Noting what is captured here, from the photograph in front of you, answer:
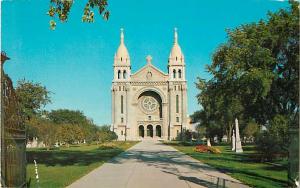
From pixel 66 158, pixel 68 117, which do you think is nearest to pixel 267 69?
pixel 66 158

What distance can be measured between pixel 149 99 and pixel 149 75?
5.56 metres

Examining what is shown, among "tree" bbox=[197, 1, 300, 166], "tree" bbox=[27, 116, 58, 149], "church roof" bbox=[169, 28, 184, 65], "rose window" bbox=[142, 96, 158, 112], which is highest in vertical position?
"church roof" bbox=[169, 28, 184, 65]

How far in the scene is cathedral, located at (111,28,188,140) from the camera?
336ft

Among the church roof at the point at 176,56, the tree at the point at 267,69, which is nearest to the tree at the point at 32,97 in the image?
the tree at the point at 267,69

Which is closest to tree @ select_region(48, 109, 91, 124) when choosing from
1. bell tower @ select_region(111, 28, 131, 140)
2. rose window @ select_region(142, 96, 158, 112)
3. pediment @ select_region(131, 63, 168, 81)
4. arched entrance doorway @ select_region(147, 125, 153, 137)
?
bell tower @ select_region(111, 28, 131, 140)

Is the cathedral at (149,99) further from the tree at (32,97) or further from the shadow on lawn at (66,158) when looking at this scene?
the tree at (32,97)

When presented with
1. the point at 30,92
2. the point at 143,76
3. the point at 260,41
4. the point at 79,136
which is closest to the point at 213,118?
the point at 79,136

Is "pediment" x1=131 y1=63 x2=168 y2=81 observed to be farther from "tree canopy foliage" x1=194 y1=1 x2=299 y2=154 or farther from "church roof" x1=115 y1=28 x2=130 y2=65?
"tree canopy foliage" x1=194 y1=1 x2=299 y2=154

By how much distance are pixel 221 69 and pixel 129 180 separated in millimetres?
8888

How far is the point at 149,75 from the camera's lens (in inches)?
4109

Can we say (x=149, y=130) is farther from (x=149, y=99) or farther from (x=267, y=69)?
(x=267, y=69)

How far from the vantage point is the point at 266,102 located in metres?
20.5

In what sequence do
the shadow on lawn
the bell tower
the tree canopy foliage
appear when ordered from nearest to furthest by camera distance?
Answer: the tree canopy foliage < the shadow on lawn < the bell tower

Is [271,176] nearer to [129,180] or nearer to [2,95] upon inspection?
[129,180]
